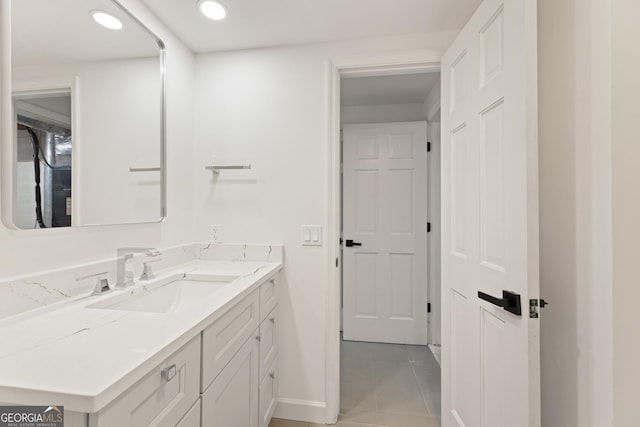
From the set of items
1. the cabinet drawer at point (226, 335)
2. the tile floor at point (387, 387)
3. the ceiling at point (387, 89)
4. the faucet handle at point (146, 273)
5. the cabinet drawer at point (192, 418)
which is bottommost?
the tile floor at point (387, 387)

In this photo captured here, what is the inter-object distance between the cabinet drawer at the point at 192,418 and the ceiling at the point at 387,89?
2361mm

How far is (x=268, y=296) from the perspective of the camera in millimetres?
1597

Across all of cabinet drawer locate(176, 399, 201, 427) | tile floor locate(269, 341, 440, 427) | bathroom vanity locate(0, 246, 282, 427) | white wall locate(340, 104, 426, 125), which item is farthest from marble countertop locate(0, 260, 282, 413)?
white wall locate(340, 104, 426, 125)

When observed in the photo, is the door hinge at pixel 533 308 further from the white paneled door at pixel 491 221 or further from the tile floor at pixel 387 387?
the tile floor at pixel 387 387

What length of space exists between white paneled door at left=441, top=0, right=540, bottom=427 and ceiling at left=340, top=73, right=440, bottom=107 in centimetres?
87

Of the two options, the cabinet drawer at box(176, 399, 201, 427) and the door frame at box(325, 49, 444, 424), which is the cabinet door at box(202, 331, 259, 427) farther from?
the door frame at box(325, 49, 444, 424)

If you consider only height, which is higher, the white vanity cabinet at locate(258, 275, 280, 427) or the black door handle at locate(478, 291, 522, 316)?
the black door handle at locate(478, 291, 522, 316)

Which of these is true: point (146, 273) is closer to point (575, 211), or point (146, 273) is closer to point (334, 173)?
point (334, 173)

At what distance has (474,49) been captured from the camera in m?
1.33

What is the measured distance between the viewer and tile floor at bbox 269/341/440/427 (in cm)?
176

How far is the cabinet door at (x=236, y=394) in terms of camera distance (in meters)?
0.97

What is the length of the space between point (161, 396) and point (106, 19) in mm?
1527

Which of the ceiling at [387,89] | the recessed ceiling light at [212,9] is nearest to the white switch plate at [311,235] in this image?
the recessed ceiling light at [212,9]

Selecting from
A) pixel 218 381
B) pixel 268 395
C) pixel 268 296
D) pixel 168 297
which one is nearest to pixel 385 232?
pixel 268 296
